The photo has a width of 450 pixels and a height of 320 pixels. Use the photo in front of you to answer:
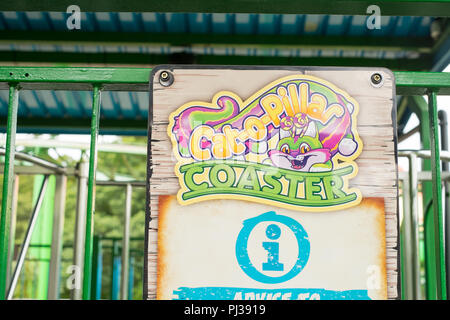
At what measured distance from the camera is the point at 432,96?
1.58 metres

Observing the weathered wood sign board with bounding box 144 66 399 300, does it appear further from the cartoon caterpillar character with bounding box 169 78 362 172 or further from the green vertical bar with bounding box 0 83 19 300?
the green vertical bar with bounding box 0 83 19 300

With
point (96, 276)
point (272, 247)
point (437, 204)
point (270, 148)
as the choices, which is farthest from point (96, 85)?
point (96, 276)

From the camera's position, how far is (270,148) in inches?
58.1

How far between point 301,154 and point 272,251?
0.27 metres

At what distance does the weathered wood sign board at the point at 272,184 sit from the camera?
143 centimetres

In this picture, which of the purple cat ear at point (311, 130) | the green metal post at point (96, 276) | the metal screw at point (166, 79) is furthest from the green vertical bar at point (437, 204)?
the green metal post at point (96, 276)

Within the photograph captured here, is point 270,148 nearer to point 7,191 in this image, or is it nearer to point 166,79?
point 166,79

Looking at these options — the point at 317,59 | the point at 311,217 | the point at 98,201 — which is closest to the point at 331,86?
the point at 311,217

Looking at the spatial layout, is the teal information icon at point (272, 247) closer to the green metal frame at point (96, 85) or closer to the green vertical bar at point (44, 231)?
the green metal frame at point (96, 85)

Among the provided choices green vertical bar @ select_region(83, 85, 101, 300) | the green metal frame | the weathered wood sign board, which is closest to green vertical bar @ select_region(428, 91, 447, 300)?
the green metal frame

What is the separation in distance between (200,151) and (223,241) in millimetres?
245

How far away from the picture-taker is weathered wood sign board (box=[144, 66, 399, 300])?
1.43 metres

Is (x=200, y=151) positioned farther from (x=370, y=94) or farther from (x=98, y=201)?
(x=98, y=201)
